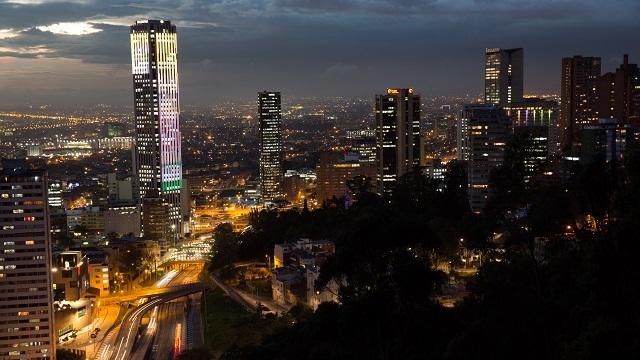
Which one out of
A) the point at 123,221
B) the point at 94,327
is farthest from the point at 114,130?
the point at 94,327

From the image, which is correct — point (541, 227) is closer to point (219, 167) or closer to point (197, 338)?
point (197, 338)

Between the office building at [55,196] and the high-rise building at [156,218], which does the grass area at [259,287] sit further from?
the office building at [55,196]

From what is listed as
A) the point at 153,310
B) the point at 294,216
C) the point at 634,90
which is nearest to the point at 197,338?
the point at 153,310

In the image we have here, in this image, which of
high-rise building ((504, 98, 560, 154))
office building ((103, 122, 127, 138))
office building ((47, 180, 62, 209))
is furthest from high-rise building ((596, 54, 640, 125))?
office building ((103, 122, 127, 138))

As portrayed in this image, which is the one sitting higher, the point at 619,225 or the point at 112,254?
the point at 619,225

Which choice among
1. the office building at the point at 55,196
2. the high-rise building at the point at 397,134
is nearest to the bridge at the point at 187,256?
the high-rise building at the point at 397,134

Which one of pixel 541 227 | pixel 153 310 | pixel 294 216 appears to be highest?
pixel 541 227
